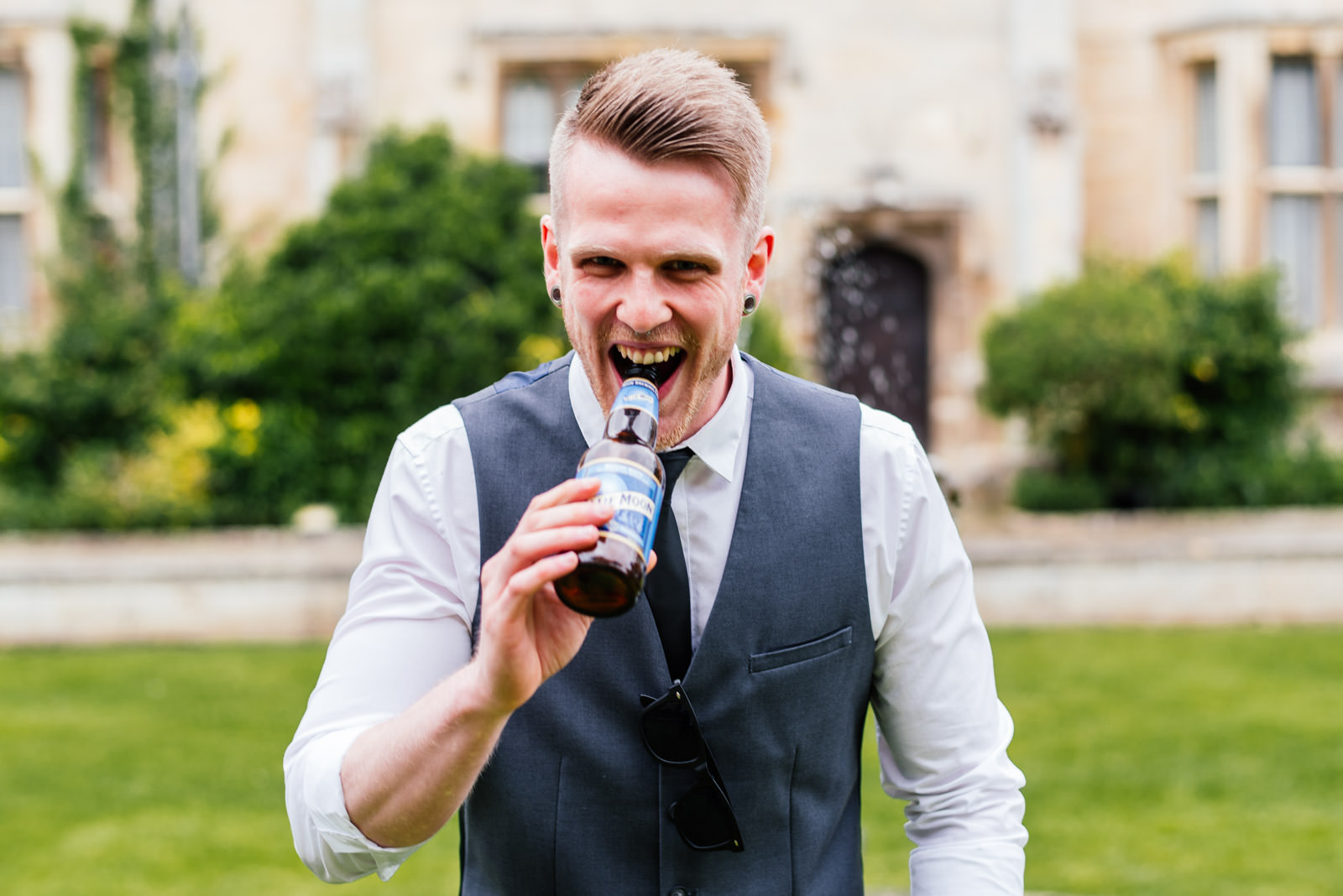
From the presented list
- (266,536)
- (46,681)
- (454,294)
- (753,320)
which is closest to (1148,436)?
(753,320)

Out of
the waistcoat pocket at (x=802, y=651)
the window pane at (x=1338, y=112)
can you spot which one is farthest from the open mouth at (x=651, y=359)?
the window pane at (x=1338, y=112)

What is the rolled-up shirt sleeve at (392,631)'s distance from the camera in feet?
5.96

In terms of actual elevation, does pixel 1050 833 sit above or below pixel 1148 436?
below

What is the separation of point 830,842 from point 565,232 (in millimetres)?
913

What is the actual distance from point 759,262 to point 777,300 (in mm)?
10739

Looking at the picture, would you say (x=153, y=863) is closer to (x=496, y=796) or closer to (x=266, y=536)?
(x=496, y=796)

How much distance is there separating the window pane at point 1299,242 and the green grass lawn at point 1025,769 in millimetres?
5195

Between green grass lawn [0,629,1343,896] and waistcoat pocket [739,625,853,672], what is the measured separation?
3.08 m

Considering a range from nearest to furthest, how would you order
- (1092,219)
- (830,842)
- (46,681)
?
(830,842) → (46,681) → (1092,219)

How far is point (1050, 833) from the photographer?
17.4 ft

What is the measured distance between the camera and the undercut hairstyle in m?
1.79

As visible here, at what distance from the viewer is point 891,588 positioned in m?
2.05

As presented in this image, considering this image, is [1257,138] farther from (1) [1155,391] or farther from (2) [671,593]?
(2) [671,593]

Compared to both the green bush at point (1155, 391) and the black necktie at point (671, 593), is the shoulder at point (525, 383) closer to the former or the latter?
the black necktie at point (671, 593)
